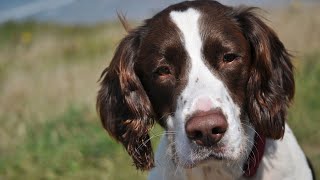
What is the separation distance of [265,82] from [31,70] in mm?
7076

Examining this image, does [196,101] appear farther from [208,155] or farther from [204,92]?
[208,155]

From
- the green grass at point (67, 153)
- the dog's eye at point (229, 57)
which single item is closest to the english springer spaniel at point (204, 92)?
the dog's eye at point (229, 57)

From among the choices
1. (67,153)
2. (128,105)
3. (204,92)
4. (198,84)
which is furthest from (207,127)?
(67,153)

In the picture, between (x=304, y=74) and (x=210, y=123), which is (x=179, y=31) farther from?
(x=304, y=74)

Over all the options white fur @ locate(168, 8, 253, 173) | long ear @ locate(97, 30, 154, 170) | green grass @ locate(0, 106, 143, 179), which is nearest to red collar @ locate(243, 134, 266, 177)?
white fur @ locate(168, 8, 253, 173)

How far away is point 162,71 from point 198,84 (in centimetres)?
33

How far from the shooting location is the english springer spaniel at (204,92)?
4148 millimetres

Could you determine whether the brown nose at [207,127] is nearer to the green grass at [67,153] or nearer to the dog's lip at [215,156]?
the dog's lip at [215,156]

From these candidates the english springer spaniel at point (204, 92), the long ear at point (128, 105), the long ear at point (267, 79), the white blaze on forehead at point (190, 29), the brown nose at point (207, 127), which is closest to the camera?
the brown nose at point (207, 127)

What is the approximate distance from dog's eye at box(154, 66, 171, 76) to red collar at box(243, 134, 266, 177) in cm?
66

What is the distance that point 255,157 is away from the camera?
4551 millimetres

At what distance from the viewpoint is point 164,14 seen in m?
4.57

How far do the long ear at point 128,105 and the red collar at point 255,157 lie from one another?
587mm

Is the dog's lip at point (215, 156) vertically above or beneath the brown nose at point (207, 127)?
beneath
